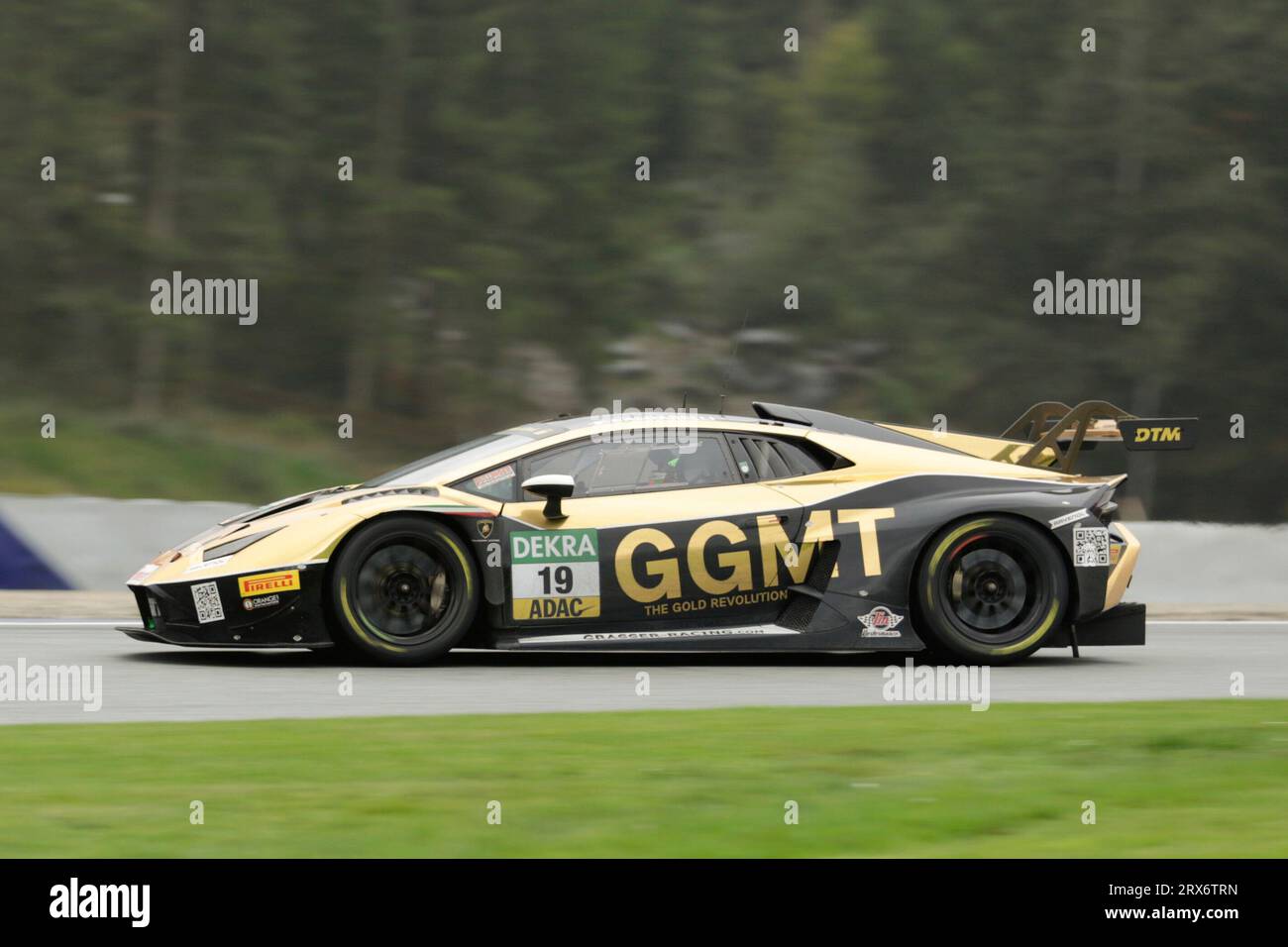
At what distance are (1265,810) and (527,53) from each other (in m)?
20.4

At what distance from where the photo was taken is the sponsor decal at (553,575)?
28.7ft

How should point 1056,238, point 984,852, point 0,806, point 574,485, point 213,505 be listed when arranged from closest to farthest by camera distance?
point 984,852 < point 0,806 < point 574,485 < point 213,505 < point 1056,238

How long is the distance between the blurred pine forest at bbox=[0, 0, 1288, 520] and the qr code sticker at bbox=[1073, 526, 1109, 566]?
14.4 metres

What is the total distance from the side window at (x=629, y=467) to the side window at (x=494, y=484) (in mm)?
93

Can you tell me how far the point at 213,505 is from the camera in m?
13.3

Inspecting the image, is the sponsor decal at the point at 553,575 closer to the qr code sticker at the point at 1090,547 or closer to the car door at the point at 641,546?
the car door at the point at 641,546

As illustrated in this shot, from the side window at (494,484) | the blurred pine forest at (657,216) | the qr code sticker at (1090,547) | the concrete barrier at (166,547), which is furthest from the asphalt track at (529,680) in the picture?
the blurred pine forest at (657,216)

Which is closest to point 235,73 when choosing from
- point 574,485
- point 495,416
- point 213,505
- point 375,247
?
point 375,247

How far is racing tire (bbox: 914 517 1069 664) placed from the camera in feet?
29.9

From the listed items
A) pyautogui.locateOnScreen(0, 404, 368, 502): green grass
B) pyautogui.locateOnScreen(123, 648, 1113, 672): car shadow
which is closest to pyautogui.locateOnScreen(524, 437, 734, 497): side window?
pyautogui.locateOnScreen(123, 648, 1113, 672): car shadow

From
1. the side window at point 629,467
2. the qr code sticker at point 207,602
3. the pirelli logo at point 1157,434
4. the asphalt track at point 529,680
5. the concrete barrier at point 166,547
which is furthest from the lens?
the concrete barrier at point 166,547

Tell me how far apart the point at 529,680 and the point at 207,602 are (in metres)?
1.62

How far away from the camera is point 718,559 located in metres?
8.88

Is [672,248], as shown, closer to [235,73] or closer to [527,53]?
[527,53]
